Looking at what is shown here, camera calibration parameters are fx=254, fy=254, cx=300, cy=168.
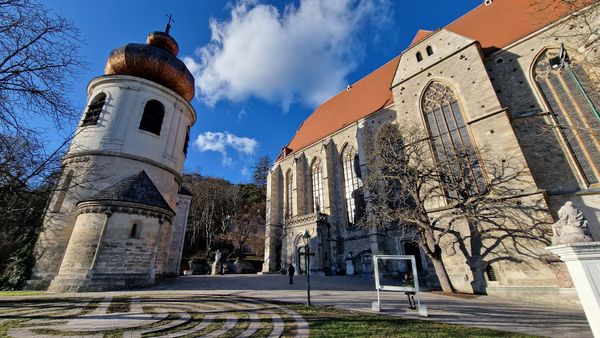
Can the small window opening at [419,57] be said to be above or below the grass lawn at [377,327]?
above

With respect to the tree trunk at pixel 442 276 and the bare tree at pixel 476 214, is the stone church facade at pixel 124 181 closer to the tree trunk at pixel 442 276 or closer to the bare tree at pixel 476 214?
the bare tree at pixel 476 214

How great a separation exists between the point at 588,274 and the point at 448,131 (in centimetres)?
1188

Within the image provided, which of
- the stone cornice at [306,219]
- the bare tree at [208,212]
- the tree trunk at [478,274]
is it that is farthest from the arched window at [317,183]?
the bare tree at [208,212]

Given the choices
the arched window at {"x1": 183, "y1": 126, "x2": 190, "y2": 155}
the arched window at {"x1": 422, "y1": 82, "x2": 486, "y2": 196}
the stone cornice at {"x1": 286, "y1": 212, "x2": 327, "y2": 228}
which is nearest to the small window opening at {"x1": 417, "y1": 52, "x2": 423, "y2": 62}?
the arched window at {"x1": 422, "y1": 82, "x2": 486, "y2": 196}

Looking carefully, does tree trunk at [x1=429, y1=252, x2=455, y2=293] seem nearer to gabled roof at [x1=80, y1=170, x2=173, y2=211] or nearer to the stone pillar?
gabled roof at [x1=80, y1=170, x2=173, y2=211]

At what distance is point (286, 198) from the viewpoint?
2542 centimetres

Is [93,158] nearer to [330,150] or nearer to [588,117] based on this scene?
[330,150]

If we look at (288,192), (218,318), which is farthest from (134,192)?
(288,192)

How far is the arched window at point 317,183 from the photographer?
22094 millimetres

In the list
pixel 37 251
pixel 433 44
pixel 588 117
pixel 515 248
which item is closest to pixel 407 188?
pixel 515 248

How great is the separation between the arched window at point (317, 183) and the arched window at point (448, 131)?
10533mm

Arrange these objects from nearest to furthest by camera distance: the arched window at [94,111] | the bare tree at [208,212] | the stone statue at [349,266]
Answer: the arched window at [94,111] → the stone statue at [349,266] → the bare tree at [208,212]

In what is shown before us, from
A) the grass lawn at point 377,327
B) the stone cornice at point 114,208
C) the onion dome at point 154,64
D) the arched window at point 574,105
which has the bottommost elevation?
the grass lawn at point 377,327

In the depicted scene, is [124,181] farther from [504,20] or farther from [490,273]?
[504,20]
